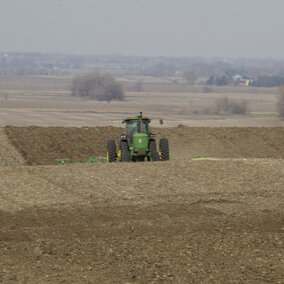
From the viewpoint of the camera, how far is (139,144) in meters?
22.3

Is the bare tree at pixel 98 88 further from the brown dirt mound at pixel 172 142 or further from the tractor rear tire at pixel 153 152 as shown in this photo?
the tractor rear tire at pixel 153 152

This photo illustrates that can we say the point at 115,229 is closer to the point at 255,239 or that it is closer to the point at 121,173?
the point at 255,239

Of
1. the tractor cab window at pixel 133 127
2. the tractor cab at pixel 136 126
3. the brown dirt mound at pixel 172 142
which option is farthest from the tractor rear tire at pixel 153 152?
the brown dirt mound at pixel 172 142

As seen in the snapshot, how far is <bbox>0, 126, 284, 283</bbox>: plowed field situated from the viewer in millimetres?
9562

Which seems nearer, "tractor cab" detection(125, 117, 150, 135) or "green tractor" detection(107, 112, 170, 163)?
"green tractor" detection(107, 112, 170, 163)

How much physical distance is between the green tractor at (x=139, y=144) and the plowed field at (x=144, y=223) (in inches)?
79.7

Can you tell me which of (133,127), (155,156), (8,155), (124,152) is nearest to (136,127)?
(133,127)

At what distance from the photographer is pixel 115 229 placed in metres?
12.2

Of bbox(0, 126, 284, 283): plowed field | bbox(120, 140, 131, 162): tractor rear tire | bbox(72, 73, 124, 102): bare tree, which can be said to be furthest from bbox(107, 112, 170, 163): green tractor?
bbox(72, 73, 124, 102): bare tree

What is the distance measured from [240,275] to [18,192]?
816 cm

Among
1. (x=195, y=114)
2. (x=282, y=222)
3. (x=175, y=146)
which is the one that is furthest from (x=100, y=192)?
(x=195, y=114)

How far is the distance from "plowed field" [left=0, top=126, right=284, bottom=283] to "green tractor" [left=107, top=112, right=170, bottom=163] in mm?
2024

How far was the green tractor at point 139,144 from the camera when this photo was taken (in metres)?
22.3

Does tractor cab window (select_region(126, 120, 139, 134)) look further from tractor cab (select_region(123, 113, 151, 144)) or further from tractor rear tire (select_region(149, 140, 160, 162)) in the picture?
tractor rear tire (select_region(149, 140, 160, 162))
